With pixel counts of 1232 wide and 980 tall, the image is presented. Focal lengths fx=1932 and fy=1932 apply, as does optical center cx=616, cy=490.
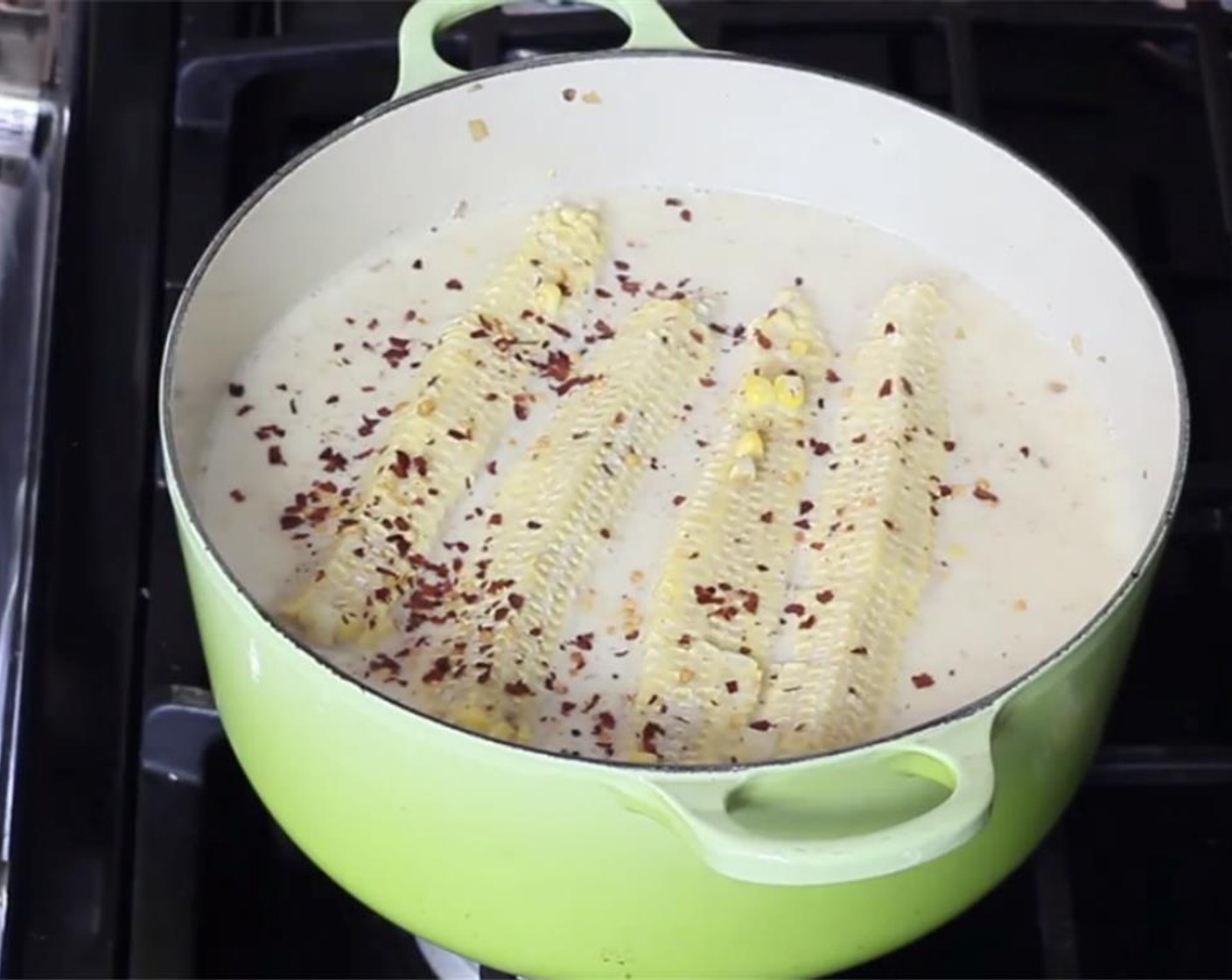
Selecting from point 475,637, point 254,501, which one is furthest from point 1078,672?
point 254,501

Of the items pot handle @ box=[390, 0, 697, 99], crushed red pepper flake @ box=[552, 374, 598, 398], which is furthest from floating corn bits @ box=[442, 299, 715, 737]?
pot handle @ box=[390, 0, 697, 99]

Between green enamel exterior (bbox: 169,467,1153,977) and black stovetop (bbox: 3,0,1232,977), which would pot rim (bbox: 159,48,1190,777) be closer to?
green enamel exterior (bbox: 169,467,1153,977)

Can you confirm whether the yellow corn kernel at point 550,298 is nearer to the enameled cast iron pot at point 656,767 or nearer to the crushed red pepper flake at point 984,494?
the enameled cast iron pot at point 656,767

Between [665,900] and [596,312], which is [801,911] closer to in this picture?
[665,900]

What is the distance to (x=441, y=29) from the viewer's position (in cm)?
79

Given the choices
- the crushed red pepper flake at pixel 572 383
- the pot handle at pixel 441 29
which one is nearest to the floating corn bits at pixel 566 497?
the crushed red pepper flake at pixel 572 383

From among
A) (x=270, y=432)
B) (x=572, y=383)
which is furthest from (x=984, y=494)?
(x=270, y=432)

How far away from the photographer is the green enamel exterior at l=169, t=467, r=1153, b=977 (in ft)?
1.81

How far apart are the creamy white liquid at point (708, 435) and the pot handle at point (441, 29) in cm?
8

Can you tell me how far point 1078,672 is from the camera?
23.2 inches

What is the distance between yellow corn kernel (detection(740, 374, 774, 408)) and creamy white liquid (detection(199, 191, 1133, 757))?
1cm

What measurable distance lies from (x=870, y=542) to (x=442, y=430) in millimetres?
170

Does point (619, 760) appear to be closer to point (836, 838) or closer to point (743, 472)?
point (836, 838)

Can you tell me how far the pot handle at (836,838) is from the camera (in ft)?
1.72
